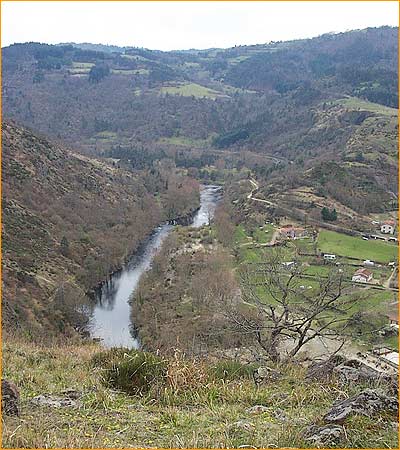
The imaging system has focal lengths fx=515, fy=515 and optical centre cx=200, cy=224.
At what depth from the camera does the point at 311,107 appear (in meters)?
94.9

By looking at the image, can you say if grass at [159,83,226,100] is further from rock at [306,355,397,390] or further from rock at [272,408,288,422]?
rock at [272,408,288,422]

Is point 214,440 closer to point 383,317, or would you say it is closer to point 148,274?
point 383,317

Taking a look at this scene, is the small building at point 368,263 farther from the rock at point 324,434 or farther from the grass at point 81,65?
the grass at point 81,65

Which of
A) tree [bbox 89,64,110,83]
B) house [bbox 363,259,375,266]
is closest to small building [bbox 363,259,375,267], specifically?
house [bbox 363,259,375,266]

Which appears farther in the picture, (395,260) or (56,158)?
(56,158)

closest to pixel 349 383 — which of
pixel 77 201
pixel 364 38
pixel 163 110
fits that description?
pixel 77 201

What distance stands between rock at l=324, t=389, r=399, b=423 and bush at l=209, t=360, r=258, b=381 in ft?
6.00

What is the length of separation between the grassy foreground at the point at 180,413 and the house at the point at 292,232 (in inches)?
1356

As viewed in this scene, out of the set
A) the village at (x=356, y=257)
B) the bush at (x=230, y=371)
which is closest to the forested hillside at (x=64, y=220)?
the village at (x=356, y=257)

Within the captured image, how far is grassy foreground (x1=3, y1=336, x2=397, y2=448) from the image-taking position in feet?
10.7

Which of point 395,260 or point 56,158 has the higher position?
point 56,158

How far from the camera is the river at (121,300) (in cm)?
2484

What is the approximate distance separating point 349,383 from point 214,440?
2.19 metres

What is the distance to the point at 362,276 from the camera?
29906mm
